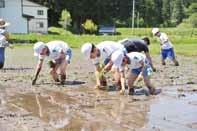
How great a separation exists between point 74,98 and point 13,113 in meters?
2.31

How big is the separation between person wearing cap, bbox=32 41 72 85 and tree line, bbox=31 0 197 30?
258ft

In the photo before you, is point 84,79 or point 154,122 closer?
point 154,122

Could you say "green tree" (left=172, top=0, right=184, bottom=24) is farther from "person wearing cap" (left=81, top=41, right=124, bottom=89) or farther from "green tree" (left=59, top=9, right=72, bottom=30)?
"person wearing cap" (left=81, top=41, right=124, bottom=89)

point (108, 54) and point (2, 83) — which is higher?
point (108, 54)

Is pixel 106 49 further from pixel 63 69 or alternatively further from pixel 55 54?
pixel 63 69

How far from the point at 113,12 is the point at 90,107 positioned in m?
97.8

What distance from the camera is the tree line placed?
313 feet

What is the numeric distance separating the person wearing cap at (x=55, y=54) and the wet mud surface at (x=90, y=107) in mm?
374

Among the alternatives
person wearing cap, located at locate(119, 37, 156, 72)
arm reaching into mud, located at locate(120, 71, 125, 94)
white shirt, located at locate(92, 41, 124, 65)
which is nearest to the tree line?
person wearing cap, located at locate(119, 37, 156, 72)

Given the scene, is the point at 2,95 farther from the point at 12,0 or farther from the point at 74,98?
the point at 12,0

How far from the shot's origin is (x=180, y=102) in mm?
11539

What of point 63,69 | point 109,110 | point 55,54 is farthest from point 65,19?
point 109,110

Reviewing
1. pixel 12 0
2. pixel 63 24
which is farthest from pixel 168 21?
pixel 12 0

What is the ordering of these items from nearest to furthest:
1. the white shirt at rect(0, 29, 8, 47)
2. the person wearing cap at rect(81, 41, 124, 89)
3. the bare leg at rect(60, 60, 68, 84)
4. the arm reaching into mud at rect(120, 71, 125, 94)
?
the arm reaching into mud at rect(120, 71, 125, 94) → the person wearing cap at rect(81, 41, 124, 89) → the bare leg at rect(60, 60, 68, 84) → the white shirt at rect(0, 29, 8, 47)
